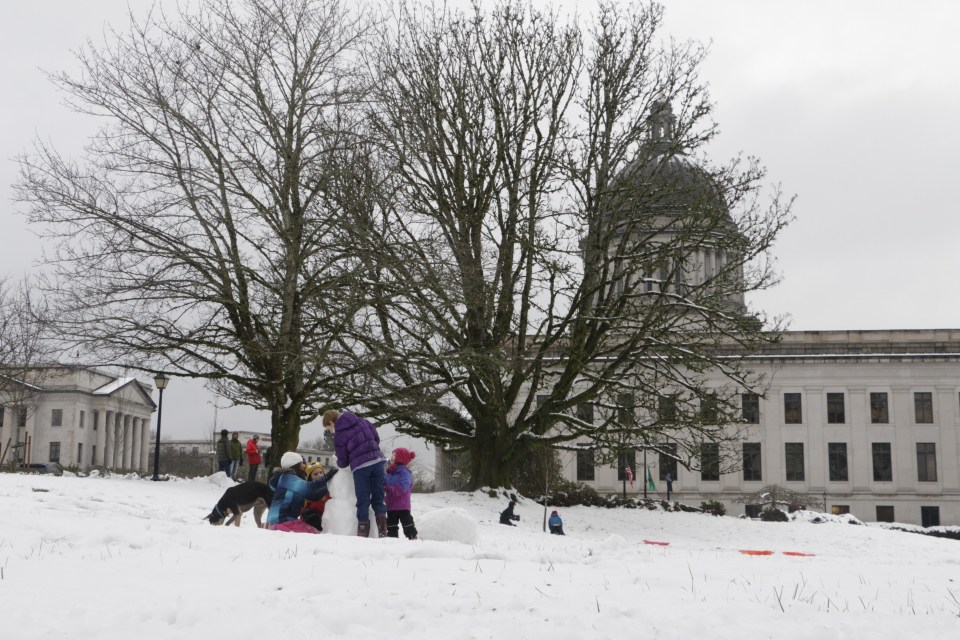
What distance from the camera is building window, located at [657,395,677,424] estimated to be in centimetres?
2677

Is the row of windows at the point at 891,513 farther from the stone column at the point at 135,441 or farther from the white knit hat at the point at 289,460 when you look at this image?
the stone column at the point at 135,441

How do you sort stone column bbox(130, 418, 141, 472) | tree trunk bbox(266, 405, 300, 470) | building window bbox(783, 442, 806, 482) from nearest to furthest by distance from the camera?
tree trunk bbox(266, 405, 300, 470), building window bbox(783, 442, 806, 482), stone column bbox(130, 418, 141, 472)

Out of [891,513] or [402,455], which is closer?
[402,455]

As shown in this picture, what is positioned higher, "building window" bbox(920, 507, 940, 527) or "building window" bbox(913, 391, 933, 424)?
"building window" bbox(913, 391, 933, 424)

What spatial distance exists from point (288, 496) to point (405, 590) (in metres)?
5.29

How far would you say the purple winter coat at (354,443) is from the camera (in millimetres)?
12578

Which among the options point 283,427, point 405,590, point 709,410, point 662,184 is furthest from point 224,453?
point 405,590

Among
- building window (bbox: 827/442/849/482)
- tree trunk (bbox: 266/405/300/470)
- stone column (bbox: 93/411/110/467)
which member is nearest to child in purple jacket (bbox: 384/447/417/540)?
tree trunk (bbox: 266/405/300/470)

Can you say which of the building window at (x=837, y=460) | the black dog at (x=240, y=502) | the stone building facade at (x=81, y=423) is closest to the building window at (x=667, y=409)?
the black dog at (x=240, y=502)

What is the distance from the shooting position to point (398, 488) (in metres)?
13.5

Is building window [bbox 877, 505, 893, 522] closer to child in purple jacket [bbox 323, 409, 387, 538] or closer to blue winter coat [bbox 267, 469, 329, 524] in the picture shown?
child in purple jacket [bbox 323, 409, 387, 538]

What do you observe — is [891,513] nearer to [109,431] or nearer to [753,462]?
[753,462]

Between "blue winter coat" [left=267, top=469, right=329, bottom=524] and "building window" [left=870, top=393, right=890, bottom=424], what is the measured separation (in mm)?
64750

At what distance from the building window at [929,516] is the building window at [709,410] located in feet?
159
